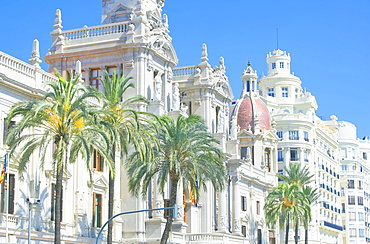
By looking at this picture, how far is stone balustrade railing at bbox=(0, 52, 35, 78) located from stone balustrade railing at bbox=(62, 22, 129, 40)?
15.4m

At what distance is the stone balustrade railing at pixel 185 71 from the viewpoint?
256 ft

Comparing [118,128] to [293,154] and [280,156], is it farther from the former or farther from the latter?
[293,154]

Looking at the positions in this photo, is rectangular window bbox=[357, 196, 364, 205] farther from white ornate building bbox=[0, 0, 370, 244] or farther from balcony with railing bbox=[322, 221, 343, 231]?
balcony with railing bbox=[322, 221, 343, 231]

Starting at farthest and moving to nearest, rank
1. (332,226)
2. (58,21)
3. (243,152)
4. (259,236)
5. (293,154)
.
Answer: (332,226) < (293,154) < (243,152) < (259,236) < (58,21)

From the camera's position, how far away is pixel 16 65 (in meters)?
49.0

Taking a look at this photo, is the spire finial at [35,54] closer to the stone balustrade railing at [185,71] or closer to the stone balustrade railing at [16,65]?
the stone balustrade railing at [16,65]

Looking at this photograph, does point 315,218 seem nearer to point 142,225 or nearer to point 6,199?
point 142,225

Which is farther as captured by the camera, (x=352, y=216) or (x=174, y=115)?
(x=352, y=216)

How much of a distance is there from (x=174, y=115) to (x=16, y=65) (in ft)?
63.1

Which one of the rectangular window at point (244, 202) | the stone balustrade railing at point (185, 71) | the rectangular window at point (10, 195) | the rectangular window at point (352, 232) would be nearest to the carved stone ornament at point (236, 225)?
the rectangular window at point (244, 202)

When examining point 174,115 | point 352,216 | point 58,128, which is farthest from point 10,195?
point 352,216

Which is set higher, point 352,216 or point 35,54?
point 35,54

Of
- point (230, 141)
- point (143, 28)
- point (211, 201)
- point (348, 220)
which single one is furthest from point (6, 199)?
point (348, 220)

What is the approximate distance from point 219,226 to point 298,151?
127 feet
